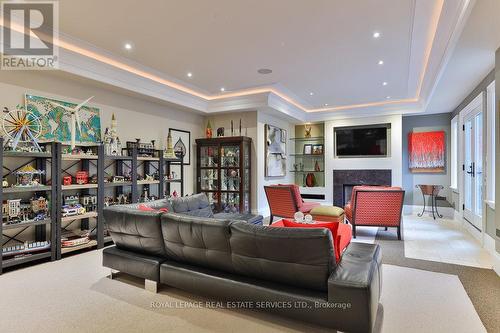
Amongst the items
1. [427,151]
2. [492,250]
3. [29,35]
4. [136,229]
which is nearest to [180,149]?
[29,35]

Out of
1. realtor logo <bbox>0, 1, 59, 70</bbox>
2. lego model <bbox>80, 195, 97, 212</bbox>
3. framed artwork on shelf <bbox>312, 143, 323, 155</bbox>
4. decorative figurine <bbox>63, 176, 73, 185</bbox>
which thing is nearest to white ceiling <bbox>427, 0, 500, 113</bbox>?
framed artwork on shelf <bbox>312, 143, 323, 155</bbox>

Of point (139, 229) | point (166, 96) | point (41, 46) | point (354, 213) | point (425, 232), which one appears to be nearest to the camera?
point (139, 229)

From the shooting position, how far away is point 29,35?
351cm

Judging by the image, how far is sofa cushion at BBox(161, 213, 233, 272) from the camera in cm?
226

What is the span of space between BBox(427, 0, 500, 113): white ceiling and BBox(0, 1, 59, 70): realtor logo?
426 centimetres

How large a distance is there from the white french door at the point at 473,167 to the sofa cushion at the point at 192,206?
454 cm

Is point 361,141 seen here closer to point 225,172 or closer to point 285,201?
point 285,201

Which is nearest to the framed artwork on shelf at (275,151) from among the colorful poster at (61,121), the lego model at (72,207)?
the colorful poster at (61,121)

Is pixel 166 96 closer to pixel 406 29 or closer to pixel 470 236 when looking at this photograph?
pixel 406 29

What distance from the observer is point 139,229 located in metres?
2.72

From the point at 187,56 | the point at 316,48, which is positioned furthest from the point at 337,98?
the point at 187,56

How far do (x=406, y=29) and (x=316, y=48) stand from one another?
1117 millimetres

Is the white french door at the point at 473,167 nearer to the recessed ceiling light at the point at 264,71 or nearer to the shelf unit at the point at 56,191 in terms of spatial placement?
the recessed ceiling light at the point at 264,71

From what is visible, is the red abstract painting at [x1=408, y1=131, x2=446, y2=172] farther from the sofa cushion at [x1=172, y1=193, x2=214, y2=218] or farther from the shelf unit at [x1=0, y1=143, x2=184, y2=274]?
the shelf unit at [x1=0, y1=143, x2=184, y2=274]
